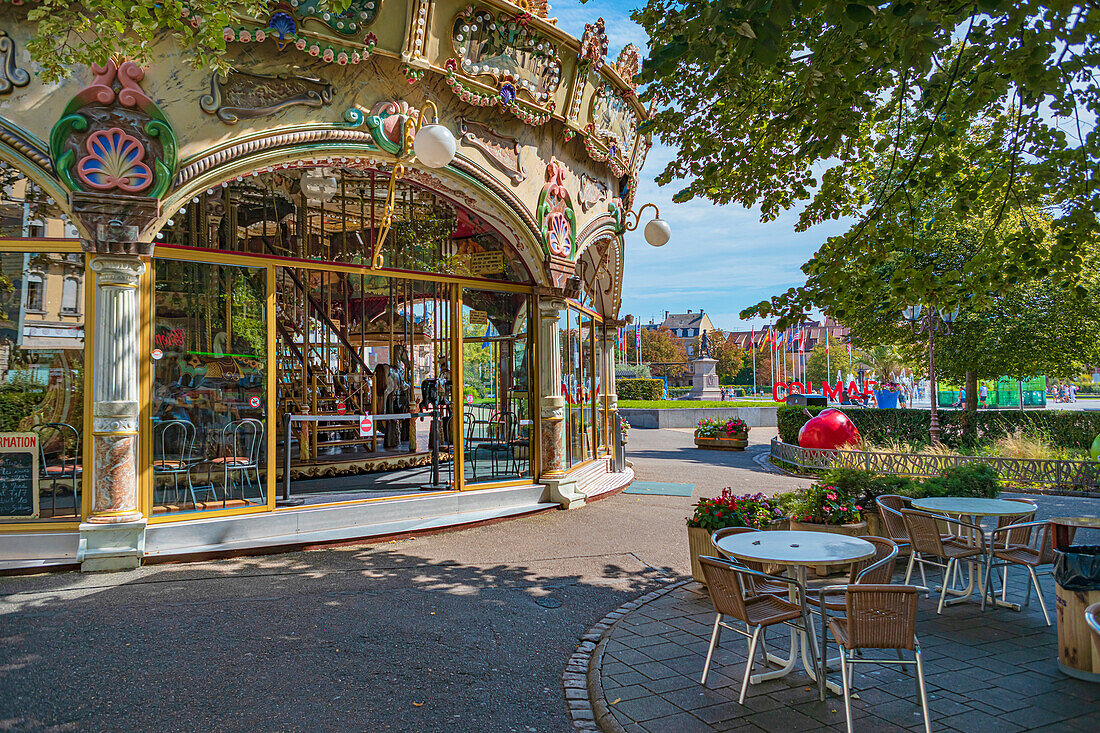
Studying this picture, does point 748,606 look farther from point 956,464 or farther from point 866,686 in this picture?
point 956,464

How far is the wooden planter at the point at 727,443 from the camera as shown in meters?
20.7

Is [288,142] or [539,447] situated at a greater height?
[288,142]

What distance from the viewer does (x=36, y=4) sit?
6.66 m

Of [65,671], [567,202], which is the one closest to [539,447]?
[567,202]

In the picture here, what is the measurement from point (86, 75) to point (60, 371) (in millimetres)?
3058

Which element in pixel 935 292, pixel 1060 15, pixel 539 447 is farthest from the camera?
pixel 539 447

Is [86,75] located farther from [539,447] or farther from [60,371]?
[539,447]

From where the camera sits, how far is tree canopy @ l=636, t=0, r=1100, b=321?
14.0 ft

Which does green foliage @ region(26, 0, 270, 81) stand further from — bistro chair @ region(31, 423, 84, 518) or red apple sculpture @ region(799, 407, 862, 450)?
red apple sculpture @ region(799, 407, 862, 450)

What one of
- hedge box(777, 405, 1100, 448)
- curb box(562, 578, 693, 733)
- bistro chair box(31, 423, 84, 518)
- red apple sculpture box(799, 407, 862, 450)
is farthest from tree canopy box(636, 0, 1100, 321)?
hedge box(777, 405, 1100, 448)

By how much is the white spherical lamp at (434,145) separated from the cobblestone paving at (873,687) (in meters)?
5.63

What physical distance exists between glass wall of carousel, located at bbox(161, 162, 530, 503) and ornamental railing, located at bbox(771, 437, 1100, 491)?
7.18 m

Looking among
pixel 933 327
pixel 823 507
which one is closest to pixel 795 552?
pixel 823 507

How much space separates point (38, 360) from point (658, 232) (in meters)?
8.62
